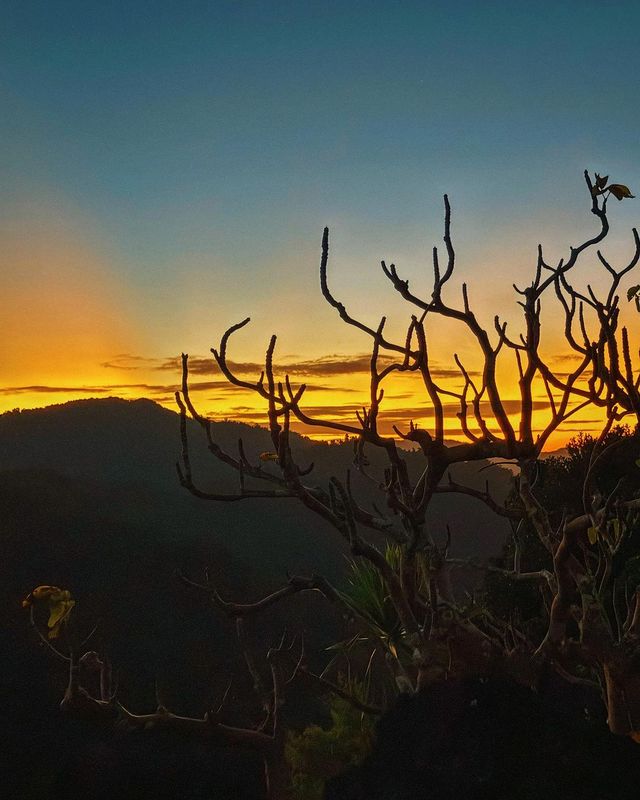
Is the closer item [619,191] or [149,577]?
[619,191]

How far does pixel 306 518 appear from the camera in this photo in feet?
221

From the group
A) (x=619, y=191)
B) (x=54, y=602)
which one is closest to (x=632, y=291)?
(x=619, y=191)

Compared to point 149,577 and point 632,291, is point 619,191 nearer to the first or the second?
point 632,291

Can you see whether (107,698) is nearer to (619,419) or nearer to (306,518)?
(619,419)

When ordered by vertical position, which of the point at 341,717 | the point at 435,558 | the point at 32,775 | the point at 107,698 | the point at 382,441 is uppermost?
the point at 382,441

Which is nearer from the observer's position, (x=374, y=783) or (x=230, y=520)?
(x=374, y=783)

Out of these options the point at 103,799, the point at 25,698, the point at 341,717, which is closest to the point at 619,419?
the point at 341,717

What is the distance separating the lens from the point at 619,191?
6344 mm

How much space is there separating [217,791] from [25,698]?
12.7 metres

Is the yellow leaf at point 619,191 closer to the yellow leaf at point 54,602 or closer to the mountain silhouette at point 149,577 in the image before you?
the yellow leaf at point 54,602

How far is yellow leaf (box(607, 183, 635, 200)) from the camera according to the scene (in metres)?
6.27

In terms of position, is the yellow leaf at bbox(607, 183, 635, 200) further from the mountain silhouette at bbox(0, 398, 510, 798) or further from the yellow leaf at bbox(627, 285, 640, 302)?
the mountain silhouette at bbox(0, 398, 510, 798)

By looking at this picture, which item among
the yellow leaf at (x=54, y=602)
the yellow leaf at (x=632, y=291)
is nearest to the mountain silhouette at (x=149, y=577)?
the yellow leaf at (x=54, y=602)

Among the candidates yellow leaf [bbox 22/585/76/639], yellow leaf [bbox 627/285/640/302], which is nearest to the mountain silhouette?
yellow leaf [bbox 22/585/76/639]
